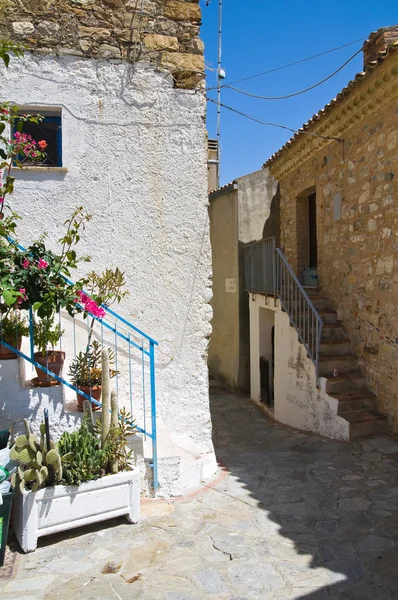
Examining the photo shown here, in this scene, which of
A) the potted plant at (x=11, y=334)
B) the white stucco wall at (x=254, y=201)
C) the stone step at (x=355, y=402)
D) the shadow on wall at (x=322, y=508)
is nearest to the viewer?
the shadow on wall at (x=322, y=508)

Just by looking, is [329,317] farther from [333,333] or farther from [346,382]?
[346,382]

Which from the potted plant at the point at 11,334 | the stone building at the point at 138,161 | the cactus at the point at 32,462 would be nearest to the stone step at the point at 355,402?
the stone building at the point at 138,161

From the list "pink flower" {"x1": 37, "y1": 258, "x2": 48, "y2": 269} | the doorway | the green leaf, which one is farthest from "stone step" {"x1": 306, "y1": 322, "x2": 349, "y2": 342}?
the green leaf

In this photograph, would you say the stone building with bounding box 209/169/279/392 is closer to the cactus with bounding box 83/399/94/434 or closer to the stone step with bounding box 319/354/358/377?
the stone step with bounding box 319/354/358/377

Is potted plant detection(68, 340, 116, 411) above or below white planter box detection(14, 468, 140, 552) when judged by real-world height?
above

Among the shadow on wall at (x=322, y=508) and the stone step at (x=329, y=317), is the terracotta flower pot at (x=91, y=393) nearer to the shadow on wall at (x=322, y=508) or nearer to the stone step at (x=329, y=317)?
the shadow on wall at (x=322, y=508)

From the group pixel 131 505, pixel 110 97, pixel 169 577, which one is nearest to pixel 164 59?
pixel 110 97

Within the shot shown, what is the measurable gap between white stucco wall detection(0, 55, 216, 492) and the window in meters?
0.13

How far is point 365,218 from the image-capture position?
702 cm

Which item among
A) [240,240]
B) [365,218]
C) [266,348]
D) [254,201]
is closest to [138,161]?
[365,218]

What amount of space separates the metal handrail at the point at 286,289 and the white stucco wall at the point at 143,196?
8.66ft

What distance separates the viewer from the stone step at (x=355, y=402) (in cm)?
674

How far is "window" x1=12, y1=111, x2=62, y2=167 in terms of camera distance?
498cm

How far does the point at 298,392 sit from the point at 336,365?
86cm
